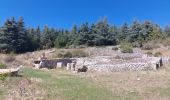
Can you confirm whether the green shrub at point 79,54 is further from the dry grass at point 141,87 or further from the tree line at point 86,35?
the dry grass at point 141,87

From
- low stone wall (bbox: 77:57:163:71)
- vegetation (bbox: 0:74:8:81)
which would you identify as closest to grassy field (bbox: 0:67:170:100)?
vegetation (bbox: 0:74:8:81)

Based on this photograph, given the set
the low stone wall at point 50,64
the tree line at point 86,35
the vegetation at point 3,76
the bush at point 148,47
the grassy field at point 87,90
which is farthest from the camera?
the tree line at point 86,35

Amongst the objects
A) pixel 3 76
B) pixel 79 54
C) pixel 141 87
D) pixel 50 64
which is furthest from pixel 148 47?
pixel 3 76

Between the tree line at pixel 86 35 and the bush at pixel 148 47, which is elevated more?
the tree line at pixel 86 35

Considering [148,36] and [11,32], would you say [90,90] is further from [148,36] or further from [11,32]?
[148,36]

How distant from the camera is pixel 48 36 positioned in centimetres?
6538

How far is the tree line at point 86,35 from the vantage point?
56.6 metres

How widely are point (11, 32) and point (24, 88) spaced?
134 ft

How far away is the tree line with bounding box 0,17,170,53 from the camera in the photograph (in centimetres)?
5659

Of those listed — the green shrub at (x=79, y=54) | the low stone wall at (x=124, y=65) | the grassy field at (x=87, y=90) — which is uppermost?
the green shrub at (x=79, y=54)

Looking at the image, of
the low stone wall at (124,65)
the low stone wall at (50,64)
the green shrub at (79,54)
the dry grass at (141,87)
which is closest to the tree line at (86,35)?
the green shrub at (79,54)

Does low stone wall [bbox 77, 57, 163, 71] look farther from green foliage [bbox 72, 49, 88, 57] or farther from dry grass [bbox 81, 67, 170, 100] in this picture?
green foliage [bbox 72, 49, 88, 57]

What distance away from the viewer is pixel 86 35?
61.8 m

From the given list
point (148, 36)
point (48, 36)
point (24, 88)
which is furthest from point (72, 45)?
point (24, 88)
